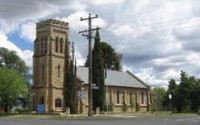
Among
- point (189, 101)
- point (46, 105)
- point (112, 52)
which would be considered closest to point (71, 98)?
point (46, 105)

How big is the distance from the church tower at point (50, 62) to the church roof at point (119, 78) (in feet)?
13.3

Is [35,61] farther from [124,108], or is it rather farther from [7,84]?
[124,108]

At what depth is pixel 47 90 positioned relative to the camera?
76.5 m

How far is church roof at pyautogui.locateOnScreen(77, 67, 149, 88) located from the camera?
8050cm

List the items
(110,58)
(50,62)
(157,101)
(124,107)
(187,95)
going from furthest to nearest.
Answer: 1. (157,101)
2. (110,58)
3. (187,95)
4. (124,107)
5. (50,62)

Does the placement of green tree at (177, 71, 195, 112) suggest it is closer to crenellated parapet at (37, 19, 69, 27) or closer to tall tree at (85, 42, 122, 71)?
tall tree at (85, 42, 122, 71)

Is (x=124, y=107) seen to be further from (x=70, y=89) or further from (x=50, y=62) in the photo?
(x=50, y=62)

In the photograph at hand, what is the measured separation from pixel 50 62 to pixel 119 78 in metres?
17.8

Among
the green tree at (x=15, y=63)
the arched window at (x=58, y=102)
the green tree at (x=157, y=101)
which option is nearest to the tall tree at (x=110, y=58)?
the green tree at (x=157, y=101)

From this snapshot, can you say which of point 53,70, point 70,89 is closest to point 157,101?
point 53,70

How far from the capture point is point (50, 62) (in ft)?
252

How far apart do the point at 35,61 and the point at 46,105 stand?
8.80m

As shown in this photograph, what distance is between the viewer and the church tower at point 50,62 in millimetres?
76625

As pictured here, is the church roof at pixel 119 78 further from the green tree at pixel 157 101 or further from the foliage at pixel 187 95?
the green tree at pixel 157 101
